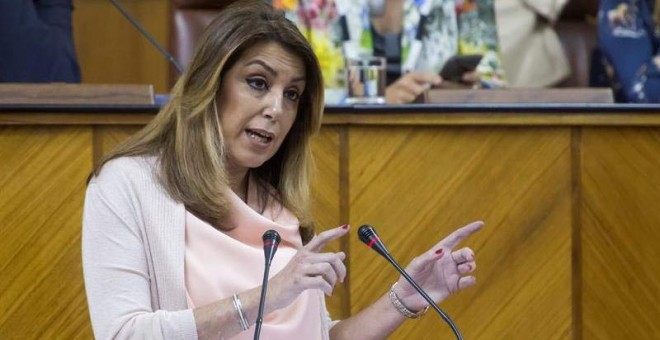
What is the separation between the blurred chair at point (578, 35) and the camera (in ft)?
15.8

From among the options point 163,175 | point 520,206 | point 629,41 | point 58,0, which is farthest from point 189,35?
point 163,175

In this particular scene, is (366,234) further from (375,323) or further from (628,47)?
(628,47)

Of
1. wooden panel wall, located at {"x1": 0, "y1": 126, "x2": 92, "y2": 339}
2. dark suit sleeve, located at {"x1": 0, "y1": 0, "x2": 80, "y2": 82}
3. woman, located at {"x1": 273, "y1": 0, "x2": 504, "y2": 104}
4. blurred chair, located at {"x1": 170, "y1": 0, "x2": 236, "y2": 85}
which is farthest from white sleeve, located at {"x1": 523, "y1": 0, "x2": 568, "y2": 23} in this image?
wooden panel wall, located at {"x1": 0, "y1": 126, "x2": 92, "y2": 339}

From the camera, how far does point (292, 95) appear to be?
2.57 m

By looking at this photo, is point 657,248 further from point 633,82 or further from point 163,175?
point 633,82

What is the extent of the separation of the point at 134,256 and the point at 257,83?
1.31 feet

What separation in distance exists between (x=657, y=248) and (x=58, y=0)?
1.87 metres

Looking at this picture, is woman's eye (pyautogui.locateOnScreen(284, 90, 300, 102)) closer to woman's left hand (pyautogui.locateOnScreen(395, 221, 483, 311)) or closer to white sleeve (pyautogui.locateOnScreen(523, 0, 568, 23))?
woman's left hand (pyautogui.locateOnScreen(395, 221, 483, 311))

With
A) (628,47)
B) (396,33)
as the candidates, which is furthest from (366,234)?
(628,47)

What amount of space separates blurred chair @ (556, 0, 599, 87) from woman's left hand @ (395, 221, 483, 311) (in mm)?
2447

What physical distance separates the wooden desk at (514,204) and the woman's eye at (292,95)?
1.47ft

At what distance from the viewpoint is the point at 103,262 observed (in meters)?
2.29

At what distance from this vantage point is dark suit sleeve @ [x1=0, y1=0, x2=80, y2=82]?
371 centimetres

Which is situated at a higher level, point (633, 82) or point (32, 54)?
point (32, 54)
